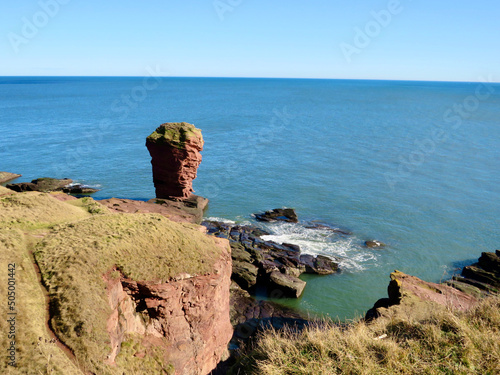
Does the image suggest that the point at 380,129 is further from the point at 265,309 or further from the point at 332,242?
the point at 265,309

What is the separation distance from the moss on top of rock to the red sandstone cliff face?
2707cm

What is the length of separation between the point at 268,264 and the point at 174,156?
1852 centimetres

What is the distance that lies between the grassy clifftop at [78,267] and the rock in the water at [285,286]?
12704mm

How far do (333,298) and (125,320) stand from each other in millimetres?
20660

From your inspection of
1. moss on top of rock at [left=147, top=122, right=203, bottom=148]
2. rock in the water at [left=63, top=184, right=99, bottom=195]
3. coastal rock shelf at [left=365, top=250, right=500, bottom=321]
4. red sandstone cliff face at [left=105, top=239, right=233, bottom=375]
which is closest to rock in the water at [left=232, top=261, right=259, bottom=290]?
coastal rock shelf at [left=365, top=250, right=500, bottom=321]

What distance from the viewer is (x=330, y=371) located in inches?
420

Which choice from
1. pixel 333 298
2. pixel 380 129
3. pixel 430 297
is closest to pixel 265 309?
pixel 333 298

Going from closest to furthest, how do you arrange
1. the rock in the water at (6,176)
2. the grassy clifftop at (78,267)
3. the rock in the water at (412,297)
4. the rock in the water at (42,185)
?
the grassy clifftop at (78,267) → the rock in the water at (412,297) → the rock in the water at (42,185) → the rock in the water at (6,176)

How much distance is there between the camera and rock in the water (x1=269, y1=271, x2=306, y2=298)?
3052cm

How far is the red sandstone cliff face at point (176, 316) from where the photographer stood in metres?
14.8

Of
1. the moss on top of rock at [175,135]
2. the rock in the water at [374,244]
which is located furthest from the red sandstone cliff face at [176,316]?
the moss on top of rock at [175,135]

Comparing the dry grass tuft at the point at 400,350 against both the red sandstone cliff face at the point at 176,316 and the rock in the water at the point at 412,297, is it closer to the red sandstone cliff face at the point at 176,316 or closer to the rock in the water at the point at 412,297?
the red sandstone cliff face at the point at 176,316

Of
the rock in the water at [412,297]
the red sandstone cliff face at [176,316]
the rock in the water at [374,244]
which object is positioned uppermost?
the red sandstone cliff face at [176,316]

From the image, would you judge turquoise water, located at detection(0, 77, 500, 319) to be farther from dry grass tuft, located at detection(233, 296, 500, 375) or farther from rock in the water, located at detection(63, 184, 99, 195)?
dry grass tuft, located at detection(233, 296, 500, 375)
